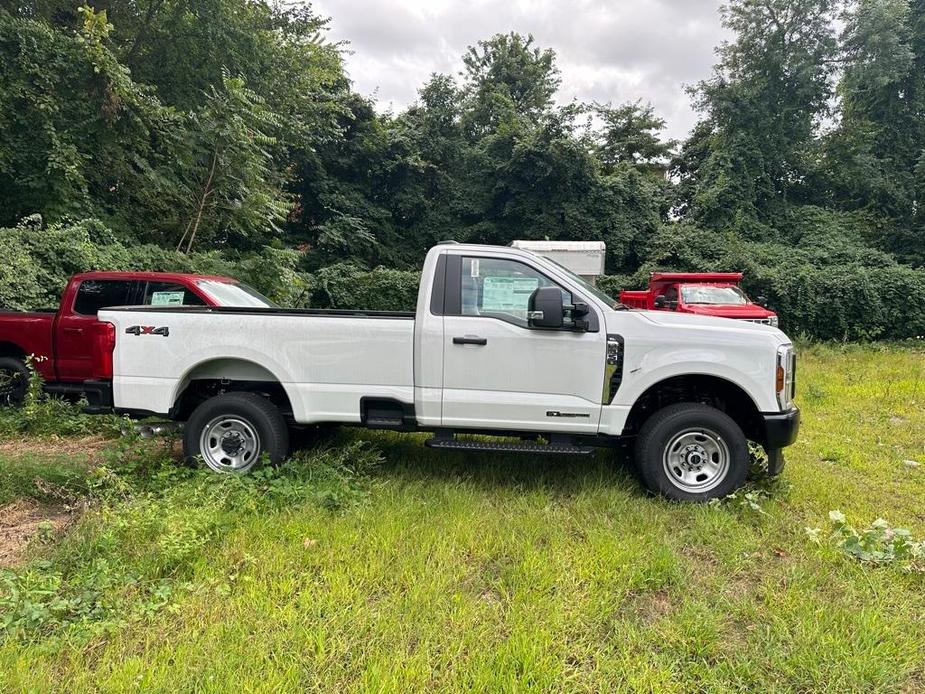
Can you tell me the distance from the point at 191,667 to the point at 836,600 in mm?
3170

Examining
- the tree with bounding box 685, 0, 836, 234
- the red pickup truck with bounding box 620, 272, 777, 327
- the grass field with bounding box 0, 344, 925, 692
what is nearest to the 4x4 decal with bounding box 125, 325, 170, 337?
the grass field with bounding box 0, 344, 925, 692

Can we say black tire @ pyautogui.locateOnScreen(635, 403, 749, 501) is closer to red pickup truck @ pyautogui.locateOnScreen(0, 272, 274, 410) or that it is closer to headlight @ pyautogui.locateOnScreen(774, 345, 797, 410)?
headlight @ pyautogui.locateOnScreen(774, 345, 797, 410)

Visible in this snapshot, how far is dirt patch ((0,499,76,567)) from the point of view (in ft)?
10.8

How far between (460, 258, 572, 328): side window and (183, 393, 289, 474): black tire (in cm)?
179

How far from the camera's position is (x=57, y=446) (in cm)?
535

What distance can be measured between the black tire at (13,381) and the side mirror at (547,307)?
6211mm

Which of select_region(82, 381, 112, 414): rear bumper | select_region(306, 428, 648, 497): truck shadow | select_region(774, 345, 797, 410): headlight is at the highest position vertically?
select_region(774, 345, 797, 410): headlight

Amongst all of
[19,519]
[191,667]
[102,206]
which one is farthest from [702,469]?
[102,206]

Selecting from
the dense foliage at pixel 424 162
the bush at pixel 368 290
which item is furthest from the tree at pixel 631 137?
the bush at pixel 368 290

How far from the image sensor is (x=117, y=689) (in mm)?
2199

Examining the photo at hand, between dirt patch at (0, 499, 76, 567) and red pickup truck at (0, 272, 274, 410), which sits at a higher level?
red pickup truck at (0, 272, 274, 410)

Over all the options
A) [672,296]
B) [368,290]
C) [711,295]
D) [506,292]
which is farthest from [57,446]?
[368,290]

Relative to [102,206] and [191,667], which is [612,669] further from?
[102,206]

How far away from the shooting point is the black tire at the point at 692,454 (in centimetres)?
404
